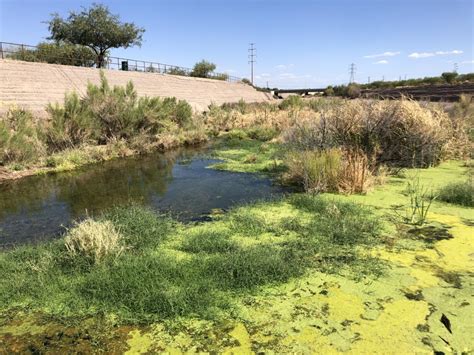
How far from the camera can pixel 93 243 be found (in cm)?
583

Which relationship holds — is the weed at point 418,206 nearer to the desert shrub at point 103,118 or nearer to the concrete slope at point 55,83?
the desert shrub at point 103,118

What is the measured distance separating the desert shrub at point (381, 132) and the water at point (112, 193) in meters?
2.06

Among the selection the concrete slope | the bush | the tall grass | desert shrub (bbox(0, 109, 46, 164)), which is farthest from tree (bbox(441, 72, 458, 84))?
desert shrub (bbox(0, 109, 46, 164))

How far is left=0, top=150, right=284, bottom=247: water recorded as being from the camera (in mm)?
8703

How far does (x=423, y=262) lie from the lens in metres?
5.97

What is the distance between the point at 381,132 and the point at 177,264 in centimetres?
873

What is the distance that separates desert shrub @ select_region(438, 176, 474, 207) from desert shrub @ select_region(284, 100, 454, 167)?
2551mm

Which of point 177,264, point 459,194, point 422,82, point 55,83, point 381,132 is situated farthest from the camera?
point 422,82

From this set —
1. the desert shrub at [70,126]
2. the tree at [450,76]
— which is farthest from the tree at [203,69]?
the desert shrub at [70,126]

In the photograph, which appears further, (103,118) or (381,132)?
(103,118)

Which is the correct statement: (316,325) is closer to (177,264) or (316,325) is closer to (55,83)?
(177,264)

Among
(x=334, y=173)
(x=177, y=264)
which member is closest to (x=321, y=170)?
(x=334, y=173)

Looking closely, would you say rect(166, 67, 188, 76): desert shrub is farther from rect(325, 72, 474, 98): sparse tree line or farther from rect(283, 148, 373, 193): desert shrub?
rect(283, 148, 373, 193): desert shrub

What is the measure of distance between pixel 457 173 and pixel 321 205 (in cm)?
581
